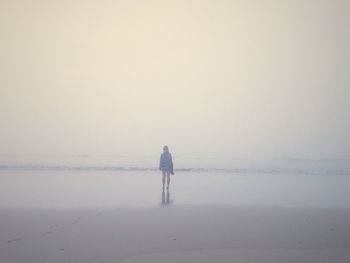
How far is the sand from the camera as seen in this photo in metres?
3.48

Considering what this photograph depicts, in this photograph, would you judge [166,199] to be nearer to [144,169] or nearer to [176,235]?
[176,235]

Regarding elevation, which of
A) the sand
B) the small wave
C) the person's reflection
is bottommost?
the sand

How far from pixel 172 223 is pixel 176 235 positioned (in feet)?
1.58

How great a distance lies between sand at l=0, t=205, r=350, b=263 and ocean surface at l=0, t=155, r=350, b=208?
1.75 ft

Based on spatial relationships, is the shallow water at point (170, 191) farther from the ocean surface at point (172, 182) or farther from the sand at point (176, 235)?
the sand at point (176, 235)

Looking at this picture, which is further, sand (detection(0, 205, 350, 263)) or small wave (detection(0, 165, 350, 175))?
small wave (detection(0, 165, 350, 175))

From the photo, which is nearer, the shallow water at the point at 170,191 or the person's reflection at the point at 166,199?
the person's reflection at the point at 166,199

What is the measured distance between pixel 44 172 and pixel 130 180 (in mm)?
2403

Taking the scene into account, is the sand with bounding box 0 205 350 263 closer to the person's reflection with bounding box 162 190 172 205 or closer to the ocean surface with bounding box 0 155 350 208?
the person's reflection with bounding box 162 190 172 205

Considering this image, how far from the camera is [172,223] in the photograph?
4.57 m

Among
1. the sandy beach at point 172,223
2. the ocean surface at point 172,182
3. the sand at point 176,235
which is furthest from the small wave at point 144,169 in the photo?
the sand at point 176,235

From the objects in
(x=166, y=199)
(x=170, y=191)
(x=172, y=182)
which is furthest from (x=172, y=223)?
→ (x=172, y=182)

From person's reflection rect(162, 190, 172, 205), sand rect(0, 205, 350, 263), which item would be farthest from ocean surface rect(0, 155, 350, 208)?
sand rect(0, 205, 350, 263)

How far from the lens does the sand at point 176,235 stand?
11.4 feet
